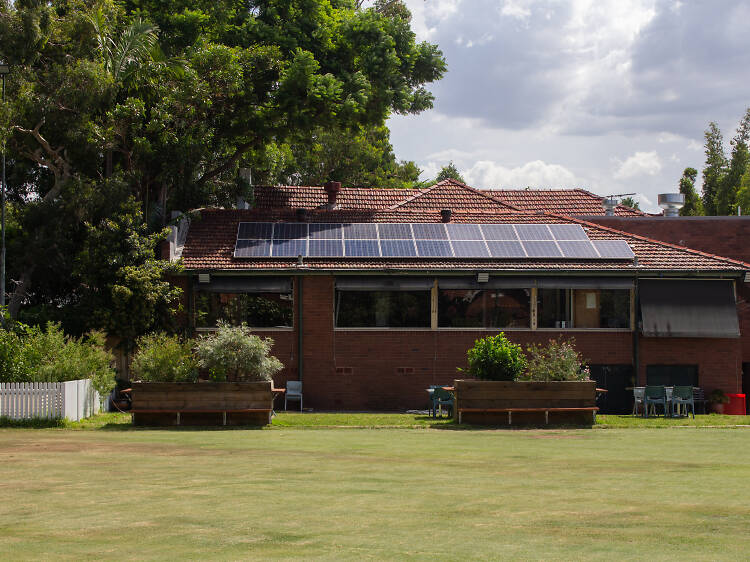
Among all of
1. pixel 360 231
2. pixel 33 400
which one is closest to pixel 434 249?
pixel 360 231

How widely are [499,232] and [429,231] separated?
7.74ft

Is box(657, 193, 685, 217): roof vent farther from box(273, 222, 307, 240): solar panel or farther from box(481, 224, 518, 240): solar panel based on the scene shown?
box(273, 222, 307, 240): solar panel

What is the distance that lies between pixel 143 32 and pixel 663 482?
82.9ft

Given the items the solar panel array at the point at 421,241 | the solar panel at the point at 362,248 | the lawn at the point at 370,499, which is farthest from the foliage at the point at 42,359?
the solar panel at the point at 362,248

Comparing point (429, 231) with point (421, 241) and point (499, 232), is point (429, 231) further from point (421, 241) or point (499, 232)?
point (499, 232)

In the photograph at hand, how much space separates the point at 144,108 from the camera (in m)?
31.0

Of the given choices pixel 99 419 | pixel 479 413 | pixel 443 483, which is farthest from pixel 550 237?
pixel 443 483

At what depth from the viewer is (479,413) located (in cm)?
2220

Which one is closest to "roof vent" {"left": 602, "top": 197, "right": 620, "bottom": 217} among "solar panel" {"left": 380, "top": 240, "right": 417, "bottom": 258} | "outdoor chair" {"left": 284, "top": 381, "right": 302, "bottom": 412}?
"solar panel" {"left": 380, "top": 240, "right": 417, "bottom": 258}

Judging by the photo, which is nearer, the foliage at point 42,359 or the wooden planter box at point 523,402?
the foliage at point 42,359

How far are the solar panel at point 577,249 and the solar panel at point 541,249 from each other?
25 cm

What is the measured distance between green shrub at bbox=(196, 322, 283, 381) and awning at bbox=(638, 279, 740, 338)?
1284 cm

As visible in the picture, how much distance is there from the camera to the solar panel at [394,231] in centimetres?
3073

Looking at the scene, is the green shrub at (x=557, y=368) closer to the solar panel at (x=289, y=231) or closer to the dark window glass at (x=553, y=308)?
the dark window glass at (x=553, y=308)
